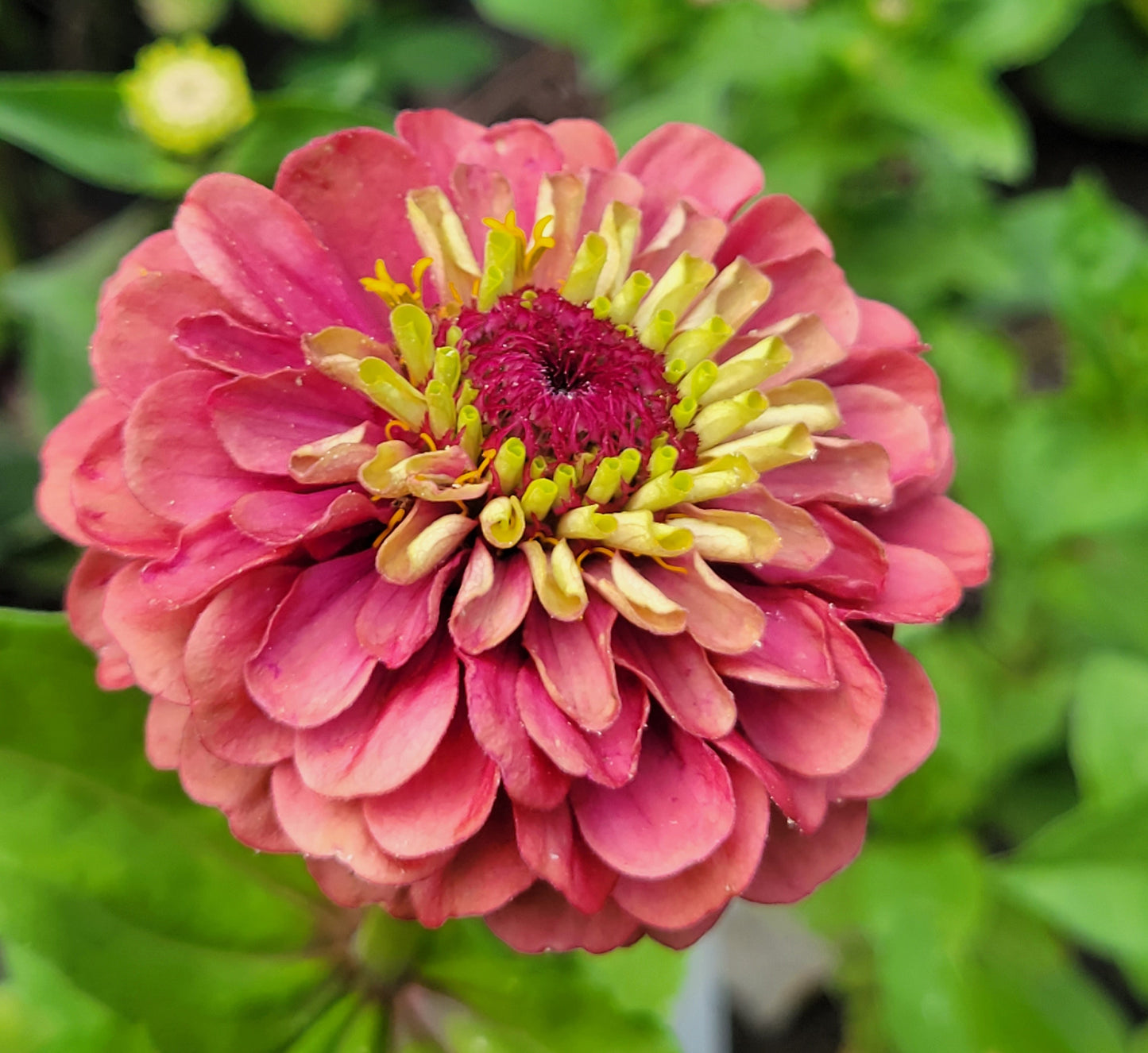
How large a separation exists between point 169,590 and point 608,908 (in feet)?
0.69

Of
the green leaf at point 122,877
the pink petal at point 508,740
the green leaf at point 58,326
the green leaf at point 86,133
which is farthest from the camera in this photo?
the green leaf at point 58,326

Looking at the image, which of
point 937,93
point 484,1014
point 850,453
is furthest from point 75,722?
point 937,93

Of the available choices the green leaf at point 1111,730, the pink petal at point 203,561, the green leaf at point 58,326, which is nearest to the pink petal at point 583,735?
the pink petal at point 203,561

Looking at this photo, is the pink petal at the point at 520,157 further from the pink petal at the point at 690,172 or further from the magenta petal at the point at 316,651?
the magenta petal at the point at 316,651

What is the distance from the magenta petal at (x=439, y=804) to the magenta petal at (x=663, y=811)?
4 cm

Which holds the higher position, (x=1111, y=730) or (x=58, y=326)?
(x=58, y=326)

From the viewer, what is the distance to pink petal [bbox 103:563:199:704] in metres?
0.39

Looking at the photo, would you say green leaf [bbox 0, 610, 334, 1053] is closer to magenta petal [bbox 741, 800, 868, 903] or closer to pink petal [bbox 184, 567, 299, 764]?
pink petal [bbox 184, 567, 299, 764]

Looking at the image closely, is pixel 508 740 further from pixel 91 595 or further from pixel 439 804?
pixel 91 595

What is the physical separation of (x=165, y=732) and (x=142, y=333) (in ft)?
0.54

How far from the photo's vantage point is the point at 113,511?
1.34ft

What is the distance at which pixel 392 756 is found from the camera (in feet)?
1.23

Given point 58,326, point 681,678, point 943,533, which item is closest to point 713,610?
point 681,678

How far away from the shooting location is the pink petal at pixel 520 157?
50cm
